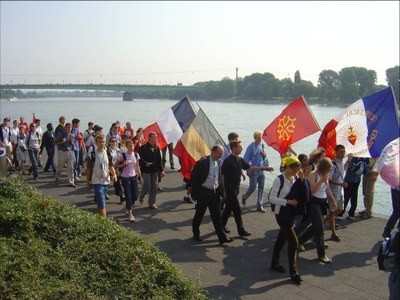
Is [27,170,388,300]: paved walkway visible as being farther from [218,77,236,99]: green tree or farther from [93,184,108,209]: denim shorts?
[218,77,236,99]: green tree

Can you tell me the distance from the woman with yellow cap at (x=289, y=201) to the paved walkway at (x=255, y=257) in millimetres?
350

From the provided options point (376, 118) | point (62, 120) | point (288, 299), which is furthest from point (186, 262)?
point (62, 120)

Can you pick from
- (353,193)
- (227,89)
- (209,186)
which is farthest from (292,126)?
(227,89)

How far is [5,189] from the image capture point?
6.32 meters

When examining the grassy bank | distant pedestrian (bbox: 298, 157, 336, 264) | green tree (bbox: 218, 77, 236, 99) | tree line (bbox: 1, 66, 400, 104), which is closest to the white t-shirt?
the grassy bank

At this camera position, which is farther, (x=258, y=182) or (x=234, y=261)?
(x=258, y=182)

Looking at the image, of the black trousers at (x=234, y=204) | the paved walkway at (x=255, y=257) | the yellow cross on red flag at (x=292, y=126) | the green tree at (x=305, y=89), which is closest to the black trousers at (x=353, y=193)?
the paved walkway at (x=255, y=257)

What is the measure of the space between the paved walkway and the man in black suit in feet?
1.14

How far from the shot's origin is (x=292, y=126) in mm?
8562

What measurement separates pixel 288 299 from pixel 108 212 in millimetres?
4572

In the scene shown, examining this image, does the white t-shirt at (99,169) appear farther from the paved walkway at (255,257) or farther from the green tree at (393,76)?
the green tree at (393,76)

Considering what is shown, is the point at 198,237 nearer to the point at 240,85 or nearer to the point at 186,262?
the point at 186,262

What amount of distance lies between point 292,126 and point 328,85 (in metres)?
80.4

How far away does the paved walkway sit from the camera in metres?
5.03
